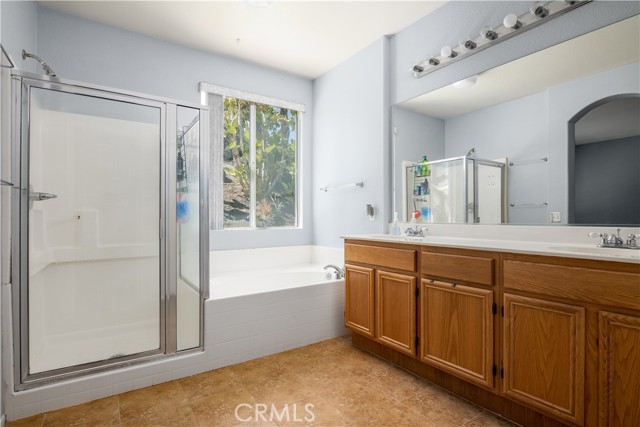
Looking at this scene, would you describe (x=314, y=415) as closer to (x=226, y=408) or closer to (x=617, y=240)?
(x=226, y=408)

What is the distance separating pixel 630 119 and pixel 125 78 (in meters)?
3.50

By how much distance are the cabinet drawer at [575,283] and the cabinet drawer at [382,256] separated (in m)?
0.58

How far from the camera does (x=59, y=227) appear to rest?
1920mm

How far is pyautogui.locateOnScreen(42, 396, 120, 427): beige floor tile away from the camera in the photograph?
63.7 inches

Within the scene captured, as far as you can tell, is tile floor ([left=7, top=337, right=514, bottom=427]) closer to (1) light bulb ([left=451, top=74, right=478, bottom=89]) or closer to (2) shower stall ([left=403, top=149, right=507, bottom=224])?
(2) shower stall ([left=403, top=149, right=507, bottom=224])

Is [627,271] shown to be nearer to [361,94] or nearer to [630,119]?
[630,119]

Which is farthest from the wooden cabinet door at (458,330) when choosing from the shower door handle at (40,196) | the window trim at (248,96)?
the window trim at (248,96)

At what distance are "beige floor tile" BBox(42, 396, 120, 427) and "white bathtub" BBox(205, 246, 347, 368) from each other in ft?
1.96

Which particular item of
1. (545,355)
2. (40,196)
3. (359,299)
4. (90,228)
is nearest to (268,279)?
(359,299)

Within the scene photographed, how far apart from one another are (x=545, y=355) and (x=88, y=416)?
7.26 feet

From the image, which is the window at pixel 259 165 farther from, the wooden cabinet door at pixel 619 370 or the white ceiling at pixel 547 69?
the wooden cabinet door at pixel 619 370

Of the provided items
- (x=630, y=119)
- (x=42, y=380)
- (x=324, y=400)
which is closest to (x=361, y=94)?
(x=630, y=119)

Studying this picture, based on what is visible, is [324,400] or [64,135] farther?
[64,135]

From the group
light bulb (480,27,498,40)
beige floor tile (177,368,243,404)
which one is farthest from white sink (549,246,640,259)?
beige floor tile (177,368,243,404)
